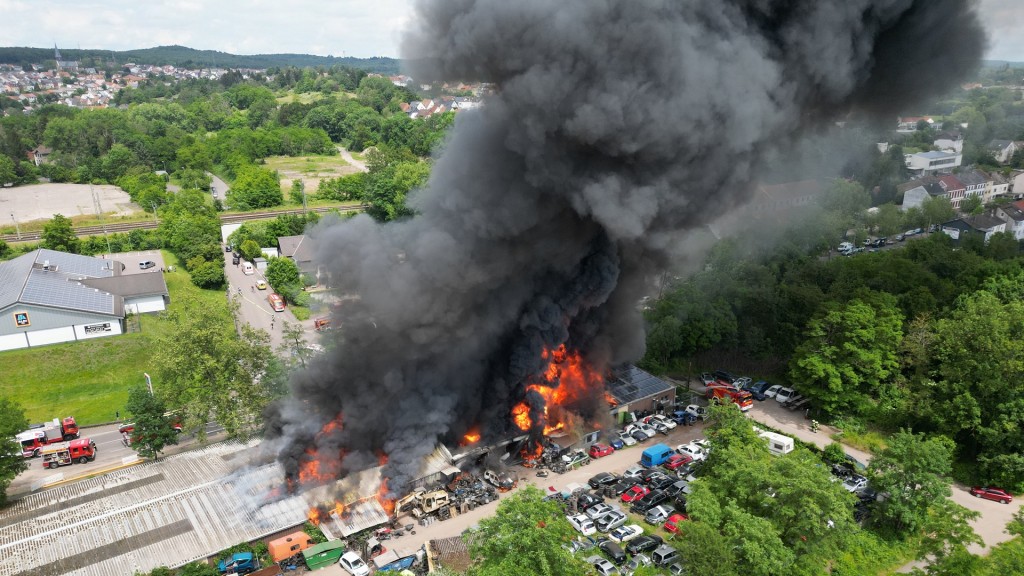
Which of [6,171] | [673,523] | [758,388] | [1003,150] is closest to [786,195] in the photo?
[758,388]

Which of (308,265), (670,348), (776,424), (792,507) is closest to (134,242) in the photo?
(308,265)

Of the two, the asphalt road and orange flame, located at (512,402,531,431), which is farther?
orange flame, located at (512,402,531,431)

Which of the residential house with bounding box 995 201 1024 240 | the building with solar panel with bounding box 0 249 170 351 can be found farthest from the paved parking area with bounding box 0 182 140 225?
the residential house with bounding box 995 201 1024 240

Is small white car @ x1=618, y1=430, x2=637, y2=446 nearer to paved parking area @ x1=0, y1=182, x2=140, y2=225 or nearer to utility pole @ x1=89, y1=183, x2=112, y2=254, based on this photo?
utility pole @ x1=89, y1=183, x2=112, y2=254

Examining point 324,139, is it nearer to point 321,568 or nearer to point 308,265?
point 308,265

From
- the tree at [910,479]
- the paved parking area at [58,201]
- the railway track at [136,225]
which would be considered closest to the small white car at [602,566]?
the tree at [910,479]

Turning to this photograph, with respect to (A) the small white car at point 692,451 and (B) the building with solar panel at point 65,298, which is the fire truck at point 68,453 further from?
(A) the small white car at point 692,451
